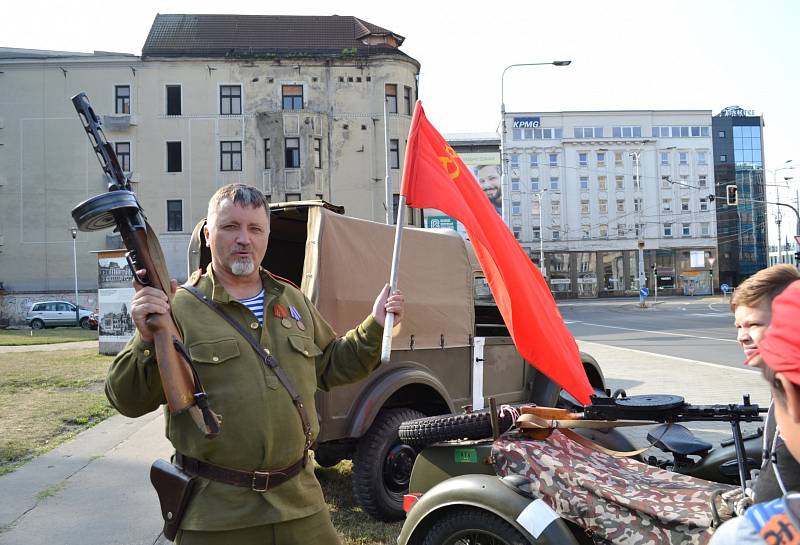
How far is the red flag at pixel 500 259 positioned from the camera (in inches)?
148

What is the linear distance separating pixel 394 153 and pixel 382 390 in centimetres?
3564

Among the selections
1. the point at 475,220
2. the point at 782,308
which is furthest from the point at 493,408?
the point at 782,308

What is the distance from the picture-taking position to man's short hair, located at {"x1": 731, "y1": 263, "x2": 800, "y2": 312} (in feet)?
8.15

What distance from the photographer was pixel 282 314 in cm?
270

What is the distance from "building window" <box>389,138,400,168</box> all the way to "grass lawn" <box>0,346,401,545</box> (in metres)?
24.1

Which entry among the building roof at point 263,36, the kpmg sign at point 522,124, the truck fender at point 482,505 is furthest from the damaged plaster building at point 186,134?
the kpmg sign at point 522,124

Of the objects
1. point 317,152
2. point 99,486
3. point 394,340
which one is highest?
point 317,152

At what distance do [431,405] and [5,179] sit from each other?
4102cm

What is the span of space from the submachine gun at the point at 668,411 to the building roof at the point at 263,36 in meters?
38.6

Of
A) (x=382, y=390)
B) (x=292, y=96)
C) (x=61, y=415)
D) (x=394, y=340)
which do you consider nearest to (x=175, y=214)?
(x=292, y=96)

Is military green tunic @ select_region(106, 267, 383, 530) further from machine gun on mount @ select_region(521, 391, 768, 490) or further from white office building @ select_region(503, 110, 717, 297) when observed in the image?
white office building @ select_region(503, 110, 717, 297)

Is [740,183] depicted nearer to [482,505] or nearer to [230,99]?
[230,99]

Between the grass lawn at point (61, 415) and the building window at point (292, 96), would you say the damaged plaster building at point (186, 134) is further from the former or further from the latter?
the grass lawn at point (61, 415)

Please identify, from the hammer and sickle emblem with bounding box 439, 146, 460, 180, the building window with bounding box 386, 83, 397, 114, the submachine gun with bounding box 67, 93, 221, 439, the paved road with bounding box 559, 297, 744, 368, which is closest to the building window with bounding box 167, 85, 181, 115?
the building window with bounding box 386, 83, 397, 114
